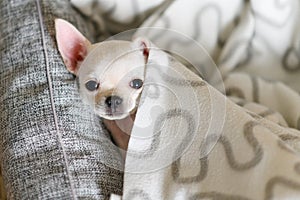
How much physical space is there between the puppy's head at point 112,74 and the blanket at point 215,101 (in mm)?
29

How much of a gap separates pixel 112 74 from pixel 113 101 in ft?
0.17

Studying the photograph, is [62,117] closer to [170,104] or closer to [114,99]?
[114,99]

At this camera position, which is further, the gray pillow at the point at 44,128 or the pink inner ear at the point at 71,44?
the pink inner ear at the point at 71,44

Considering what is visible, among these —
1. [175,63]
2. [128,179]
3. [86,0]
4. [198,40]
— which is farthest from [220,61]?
[128,179]

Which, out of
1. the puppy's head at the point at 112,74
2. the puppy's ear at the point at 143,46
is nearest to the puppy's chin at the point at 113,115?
the puppy's head at the point at 112,74

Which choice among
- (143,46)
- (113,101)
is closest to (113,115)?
(113,101)

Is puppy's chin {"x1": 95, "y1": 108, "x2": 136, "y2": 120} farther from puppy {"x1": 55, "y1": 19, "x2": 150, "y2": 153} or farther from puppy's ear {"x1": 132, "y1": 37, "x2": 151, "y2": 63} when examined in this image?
puppy's ear {"x1": 132, "y1": 37, "x2": 151, "y2": 63}

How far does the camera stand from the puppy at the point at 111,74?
106cm

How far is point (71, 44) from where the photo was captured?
44.3 inches

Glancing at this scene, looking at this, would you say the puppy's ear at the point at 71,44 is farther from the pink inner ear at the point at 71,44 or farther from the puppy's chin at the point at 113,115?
the puppy's chin at the point at 113,115

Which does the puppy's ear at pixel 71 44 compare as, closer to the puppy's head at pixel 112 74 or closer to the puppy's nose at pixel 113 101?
the puppy's head at pixel 112 74

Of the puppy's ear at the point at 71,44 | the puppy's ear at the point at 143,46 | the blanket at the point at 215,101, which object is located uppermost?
the puppy's ear at the point at 71,44

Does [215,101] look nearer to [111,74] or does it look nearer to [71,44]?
[111,74]

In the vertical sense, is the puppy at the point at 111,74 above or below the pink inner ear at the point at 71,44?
below
